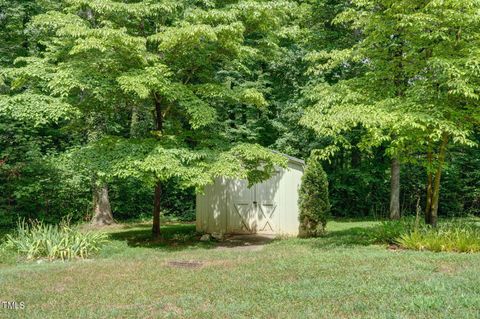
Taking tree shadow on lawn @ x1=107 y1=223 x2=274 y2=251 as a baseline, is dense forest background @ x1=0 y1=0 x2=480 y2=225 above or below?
above

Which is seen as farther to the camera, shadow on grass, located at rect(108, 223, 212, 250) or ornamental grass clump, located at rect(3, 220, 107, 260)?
shadow on grass, located at rect(108, 223, 212, 250)

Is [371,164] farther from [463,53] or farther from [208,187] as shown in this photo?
[463,53]

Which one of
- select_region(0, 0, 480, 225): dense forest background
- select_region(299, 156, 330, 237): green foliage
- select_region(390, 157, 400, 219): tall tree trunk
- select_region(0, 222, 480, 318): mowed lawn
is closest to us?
select_region(0, 222, 480, 318): mowed lawn

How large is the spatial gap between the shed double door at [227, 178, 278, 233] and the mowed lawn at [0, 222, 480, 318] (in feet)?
15.7

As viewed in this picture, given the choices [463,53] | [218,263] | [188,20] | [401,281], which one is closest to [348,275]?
[401,281]

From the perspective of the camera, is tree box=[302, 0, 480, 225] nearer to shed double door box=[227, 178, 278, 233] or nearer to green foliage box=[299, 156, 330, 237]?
green foliage box=[299, 156, 330, 237]

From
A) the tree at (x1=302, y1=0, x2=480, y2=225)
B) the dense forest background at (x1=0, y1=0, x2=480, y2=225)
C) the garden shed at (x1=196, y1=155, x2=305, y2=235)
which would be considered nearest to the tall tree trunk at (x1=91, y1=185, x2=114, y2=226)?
the dense forest background at (x1=0, y1=0, x2=480, y2=225)

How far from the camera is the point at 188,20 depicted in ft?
39.4

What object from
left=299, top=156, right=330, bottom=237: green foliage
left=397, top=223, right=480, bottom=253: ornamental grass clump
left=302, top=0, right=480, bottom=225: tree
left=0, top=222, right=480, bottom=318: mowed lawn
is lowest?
left=0, top=222, right=480, bottom=318: mowed lawn

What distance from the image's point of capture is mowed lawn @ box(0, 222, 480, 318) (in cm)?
545

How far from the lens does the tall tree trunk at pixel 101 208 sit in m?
18.4

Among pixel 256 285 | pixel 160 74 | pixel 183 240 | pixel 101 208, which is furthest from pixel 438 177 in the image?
pixel 101 208

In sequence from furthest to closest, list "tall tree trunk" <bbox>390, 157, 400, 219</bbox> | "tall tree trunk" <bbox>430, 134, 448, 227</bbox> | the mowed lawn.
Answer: "tall tree trunk" <bbox>390, 157, 400, 219</bbox>
"tall tree trunk" <bbox>430, 134, 448, 227</bbox>
the mowed lawn

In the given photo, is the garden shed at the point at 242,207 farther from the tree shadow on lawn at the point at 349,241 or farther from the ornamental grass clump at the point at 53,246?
the ornamental grass clump at the point at 53,246
